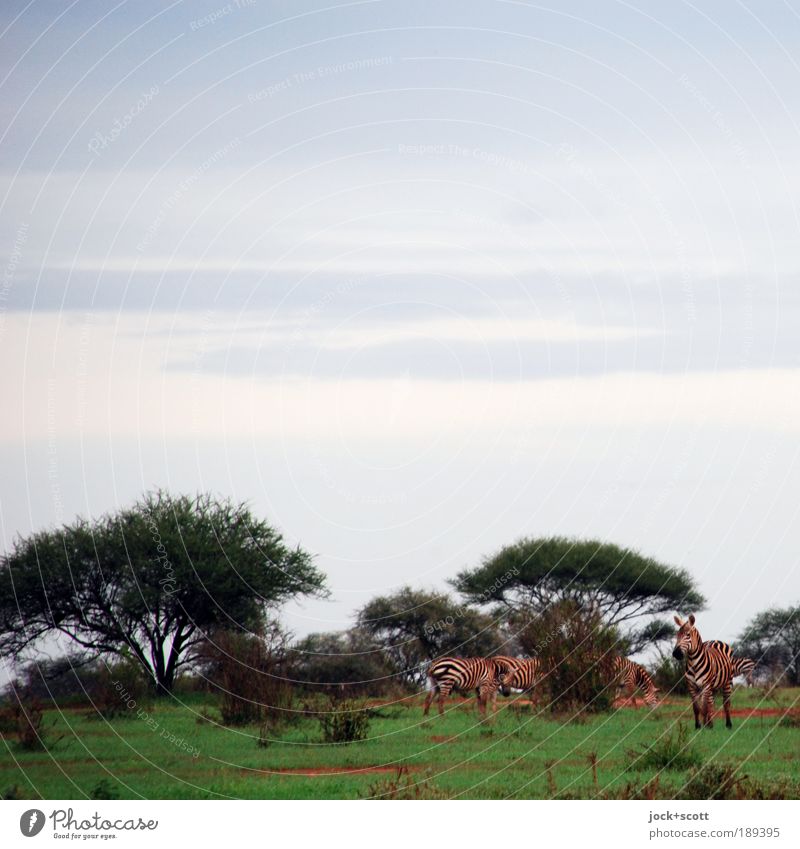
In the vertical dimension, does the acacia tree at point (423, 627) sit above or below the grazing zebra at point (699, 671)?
above

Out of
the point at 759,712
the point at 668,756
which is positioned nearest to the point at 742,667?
the point at 759,712

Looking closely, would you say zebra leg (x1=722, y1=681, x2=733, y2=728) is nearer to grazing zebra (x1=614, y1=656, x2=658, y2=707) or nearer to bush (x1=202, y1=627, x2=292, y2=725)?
grazing zebra (x1=614, y1=656, x2=658, y2=707)

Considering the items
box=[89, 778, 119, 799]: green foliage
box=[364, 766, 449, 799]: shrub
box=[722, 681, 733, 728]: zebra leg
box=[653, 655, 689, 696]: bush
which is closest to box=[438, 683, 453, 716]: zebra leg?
box=[653, 655, 689, 696]: bush

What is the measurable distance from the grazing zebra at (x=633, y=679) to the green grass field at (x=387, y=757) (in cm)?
70

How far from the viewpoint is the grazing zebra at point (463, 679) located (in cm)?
2644

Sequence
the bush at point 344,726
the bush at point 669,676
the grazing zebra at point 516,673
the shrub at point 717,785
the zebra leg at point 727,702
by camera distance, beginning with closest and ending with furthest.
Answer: the shrub at point 717,785
the bush at point 344,726
the zebra leg at point 727,702
the grazing zebra at point 516,673
the bush at point 669,676

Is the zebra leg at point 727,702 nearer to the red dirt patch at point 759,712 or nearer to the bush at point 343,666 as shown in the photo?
the red dirt patch at point 759,712

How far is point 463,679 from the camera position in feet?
86.9

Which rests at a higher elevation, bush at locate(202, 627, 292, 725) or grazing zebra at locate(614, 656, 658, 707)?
bush at locate(202, 627, 292, 725)

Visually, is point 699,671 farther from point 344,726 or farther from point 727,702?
point 344,726

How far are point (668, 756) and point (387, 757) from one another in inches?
151

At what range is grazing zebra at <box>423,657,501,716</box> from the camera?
26438 mm

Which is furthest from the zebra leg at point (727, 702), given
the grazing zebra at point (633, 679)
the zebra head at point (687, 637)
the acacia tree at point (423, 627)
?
the acacia tree at point (423, 627)

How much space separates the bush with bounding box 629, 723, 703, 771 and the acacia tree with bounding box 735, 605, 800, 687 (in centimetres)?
1783
